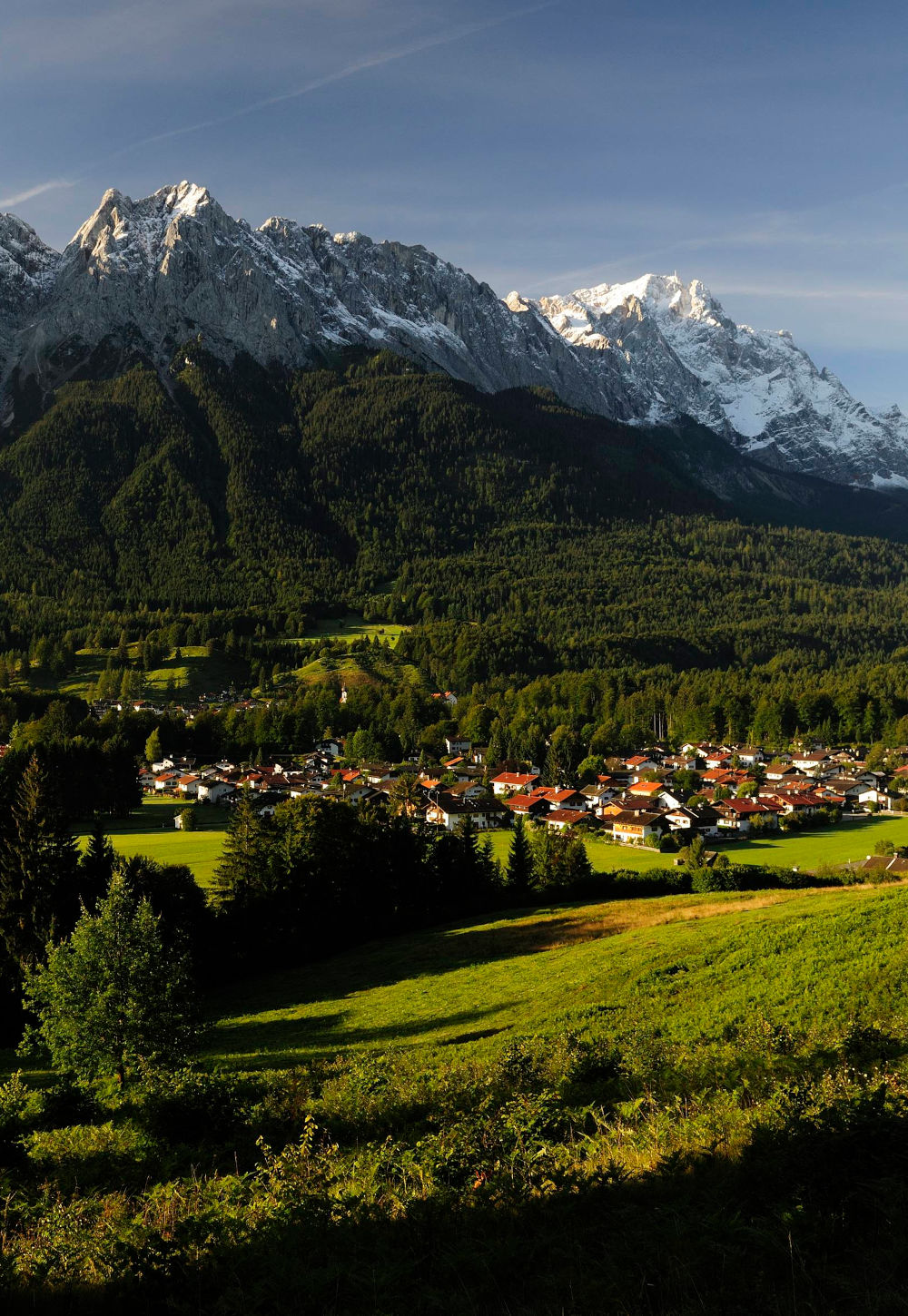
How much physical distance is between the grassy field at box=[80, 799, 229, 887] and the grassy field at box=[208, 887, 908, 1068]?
76.2 feet

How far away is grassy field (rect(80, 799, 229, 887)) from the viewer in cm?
6694

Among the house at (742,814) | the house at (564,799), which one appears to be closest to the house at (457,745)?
the house at (564,799)

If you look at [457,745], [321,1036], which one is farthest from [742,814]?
[321,1036]

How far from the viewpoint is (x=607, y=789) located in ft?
360

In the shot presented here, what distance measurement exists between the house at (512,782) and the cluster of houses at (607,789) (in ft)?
0.57

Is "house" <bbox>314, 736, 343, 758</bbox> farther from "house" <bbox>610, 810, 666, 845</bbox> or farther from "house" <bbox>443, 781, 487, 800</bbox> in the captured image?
"house" <bbox>610, 810, 666, 845</bbox>

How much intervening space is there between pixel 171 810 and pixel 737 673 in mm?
119345

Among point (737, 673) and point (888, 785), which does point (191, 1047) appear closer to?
point (888, 785)

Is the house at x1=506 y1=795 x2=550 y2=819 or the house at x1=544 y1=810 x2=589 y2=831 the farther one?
the house at x1=506 y1=795 x2=550 y2=819

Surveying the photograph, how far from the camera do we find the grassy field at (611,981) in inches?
774

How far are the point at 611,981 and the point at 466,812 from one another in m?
68.6

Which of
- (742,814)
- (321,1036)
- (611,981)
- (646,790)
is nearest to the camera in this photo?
(611,981)

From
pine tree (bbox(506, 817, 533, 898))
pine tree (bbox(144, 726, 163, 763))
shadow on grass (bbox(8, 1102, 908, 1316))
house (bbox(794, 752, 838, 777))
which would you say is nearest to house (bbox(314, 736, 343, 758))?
pine tree (bbox(144, 726, 163, 763))

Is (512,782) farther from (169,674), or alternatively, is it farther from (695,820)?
(169,674)
